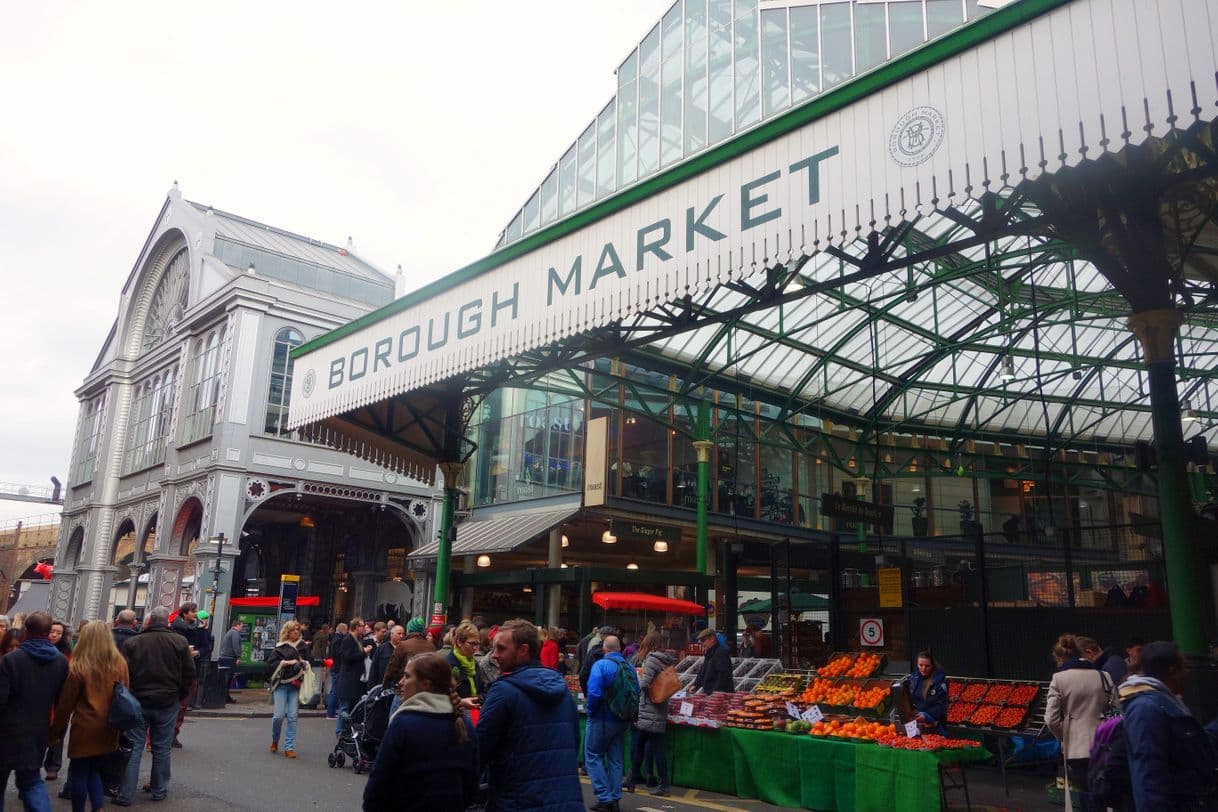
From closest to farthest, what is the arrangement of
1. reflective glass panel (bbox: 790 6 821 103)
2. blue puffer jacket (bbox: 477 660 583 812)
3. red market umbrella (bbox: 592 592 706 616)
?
blue puffer jacket (bbox: 477 660 583 812), red market umbrella (bbox: 592 592 706 616), reflective glass panel (bbox: 790 6 821 103)

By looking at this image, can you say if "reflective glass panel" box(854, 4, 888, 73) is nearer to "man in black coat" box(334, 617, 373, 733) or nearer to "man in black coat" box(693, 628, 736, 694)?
"man in black coat" box(693, 628, 736, 694)

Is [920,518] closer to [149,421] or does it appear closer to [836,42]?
[836,42]

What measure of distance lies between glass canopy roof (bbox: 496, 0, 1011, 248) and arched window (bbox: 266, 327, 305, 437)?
11447 millimetres

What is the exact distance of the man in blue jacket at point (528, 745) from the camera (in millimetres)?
4375

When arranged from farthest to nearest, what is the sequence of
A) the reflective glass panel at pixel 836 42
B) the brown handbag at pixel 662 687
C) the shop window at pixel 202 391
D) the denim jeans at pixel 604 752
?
the shop window at pixel 202 391 → the reflective glass panel at pixel 836 42 → the brown handbag at pixel 662 687 → the denim jeans at pixel 604 752

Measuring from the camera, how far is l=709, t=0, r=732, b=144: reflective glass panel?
20.8 metres

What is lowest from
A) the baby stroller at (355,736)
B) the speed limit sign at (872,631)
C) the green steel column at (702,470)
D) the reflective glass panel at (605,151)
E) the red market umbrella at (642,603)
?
the baby stroller at (355,736)

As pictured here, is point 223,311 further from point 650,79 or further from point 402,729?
point 402,729

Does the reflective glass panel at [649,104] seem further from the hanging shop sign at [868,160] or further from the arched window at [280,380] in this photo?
the arched window at [280,380]

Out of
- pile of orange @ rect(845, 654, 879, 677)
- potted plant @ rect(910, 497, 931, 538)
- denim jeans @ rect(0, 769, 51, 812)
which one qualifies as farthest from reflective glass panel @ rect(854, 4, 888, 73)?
denim jeans @ rect(0, 769, 51, 812)

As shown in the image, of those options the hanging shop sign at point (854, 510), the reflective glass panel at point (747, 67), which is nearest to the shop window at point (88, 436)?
the reflective glass panel at point (747, 67)

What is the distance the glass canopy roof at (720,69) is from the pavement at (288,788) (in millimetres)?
11587

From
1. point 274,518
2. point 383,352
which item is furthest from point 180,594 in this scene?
point 383,352

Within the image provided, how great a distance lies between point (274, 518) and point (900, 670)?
30600 mm
